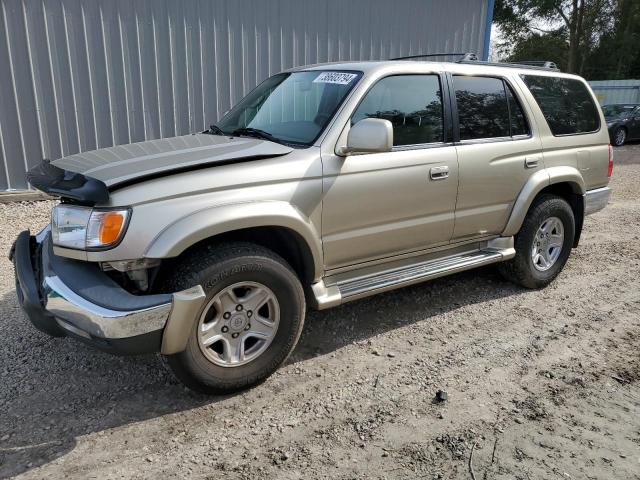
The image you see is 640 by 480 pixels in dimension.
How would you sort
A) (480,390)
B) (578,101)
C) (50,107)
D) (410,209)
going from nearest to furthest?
1. (480,390)
2. (410,209)
3. (578,101)
4. (50,107)

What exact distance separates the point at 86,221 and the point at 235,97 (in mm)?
6022

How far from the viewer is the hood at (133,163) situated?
2.77m

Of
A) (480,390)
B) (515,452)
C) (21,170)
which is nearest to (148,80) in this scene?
(21,170)

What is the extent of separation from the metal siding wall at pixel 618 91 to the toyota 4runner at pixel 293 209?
2364 cm

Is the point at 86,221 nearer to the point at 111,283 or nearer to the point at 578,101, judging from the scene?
the point at 111,283

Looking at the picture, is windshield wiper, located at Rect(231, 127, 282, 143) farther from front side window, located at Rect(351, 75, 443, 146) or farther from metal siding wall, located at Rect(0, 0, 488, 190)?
metal siding wall, located at Rect(0, 0, 488, 190)

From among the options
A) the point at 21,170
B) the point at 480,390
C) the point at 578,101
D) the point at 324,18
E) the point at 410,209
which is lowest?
the point at 480,390

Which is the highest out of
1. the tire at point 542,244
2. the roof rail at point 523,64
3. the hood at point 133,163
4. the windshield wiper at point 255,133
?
the roof rail at point 523,64

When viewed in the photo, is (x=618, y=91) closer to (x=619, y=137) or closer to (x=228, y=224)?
(x=619, y=137)

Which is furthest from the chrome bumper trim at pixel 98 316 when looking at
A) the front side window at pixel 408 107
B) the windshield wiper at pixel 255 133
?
the front side window at pixel 408 107

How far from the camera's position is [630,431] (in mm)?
2828

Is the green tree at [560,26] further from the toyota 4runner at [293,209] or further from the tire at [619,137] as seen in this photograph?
the toyota 4runner at [293,209]

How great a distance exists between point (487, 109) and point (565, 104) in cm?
109

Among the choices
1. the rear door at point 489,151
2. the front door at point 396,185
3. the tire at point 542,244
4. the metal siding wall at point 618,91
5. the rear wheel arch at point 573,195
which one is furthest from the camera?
the metal siding wall at point 618,91
